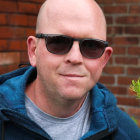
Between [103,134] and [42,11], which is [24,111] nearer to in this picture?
[103,134]

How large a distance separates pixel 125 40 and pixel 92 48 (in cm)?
198

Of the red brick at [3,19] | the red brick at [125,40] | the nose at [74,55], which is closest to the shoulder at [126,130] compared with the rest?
the nose at [74,55]

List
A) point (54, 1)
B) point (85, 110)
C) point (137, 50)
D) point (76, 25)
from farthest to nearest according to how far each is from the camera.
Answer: point (137, 50) → point (85, 110) → point (54, 1) → point (76, 25)

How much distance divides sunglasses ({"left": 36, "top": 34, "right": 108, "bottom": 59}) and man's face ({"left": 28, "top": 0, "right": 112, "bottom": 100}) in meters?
0.02

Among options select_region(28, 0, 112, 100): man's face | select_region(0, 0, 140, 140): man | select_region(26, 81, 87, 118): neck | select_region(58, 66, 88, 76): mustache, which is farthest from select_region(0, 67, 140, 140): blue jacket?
select_region(58, 66, 88, 76): mustache

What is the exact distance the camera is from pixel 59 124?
1923 mm

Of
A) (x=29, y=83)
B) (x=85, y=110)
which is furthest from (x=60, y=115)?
(x=29, y=83)

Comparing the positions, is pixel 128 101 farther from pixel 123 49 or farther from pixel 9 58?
pixel 9 58

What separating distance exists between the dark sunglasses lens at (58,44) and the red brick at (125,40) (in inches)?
81.8

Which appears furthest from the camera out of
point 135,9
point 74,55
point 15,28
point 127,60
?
point 127,60

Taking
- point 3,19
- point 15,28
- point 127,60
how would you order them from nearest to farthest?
1. point 3,19
2. point 15,28
3. point 127,60

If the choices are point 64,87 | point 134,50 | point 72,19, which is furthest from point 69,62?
point 134,50

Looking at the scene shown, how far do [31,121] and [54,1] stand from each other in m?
0.73

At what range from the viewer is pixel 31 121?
1.79m
